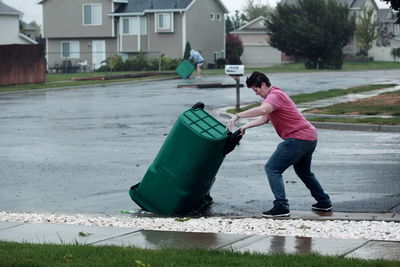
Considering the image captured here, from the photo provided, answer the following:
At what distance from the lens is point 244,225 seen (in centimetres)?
1004

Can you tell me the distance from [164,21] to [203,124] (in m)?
61.8

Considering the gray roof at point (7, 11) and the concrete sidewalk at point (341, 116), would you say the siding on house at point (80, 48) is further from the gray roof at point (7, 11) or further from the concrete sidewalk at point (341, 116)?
the concrete sidewalk at point (341, 116)

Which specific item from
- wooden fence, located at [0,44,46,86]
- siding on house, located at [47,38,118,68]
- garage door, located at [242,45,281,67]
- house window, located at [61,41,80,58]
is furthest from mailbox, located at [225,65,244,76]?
garage door, located at [242,45,281,67]

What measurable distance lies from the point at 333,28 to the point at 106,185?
176 feet

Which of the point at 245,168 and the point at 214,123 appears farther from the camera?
the point at 245,168

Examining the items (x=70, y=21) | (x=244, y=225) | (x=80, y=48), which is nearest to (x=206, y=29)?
(x=80, y=48)

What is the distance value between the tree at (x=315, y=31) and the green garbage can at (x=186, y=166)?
5441 cm

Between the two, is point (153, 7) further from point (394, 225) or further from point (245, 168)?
point (394, 225)

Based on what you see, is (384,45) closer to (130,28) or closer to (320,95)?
(130,28)

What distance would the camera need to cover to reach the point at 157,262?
7785 millimetres

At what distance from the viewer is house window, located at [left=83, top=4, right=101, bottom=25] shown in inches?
2918

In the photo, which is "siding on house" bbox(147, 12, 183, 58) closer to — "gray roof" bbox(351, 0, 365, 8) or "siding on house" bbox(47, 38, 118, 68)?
"siding on house" bbox(47, 38, 118, 68)

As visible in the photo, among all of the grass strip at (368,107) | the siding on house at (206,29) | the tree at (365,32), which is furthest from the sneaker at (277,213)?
the tree at (365,32)

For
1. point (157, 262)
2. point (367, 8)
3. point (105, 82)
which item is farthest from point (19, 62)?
point (367, 8)
